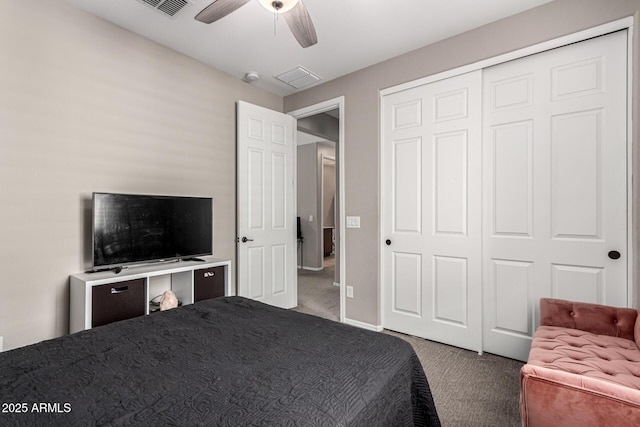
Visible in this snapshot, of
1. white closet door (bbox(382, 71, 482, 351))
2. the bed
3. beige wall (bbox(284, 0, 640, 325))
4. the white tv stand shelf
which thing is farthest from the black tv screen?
white closet door (bbox(382, 71, 482, 351))

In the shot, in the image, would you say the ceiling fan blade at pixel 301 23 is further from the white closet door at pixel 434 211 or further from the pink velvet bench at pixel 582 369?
the pink velvet bench at pixel 582 369

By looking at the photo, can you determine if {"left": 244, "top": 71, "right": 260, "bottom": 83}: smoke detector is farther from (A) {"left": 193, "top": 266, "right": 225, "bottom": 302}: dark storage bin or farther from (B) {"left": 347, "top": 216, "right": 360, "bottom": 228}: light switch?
(A) {"left": 193, "top": 266, "right": 225, "bottom": 302}: dark storage bin

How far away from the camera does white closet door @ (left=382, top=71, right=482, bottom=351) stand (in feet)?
8.73

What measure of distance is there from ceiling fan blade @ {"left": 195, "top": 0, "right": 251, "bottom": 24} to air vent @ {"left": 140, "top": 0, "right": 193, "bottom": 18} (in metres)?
0.48

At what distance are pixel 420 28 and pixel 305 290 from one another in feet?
12.5

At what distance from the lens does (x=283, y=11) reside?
179 centimetres

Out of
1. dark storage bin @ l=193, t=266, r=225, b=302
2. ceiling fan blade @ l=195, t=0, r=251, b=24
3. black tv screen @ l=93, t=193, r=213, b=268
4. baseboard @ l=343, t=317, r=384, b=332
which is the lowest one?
baseboard @ l=343, t=317, r=384, b=332

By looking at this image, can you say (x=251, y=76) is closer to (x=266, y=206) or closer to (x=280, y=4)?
(x=266, y=206)

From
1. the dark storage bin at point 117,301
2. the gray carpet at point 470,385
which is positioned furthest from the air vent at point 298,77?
the gray carpet at point 470,385

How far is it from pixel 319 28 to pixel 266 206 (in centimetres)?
193

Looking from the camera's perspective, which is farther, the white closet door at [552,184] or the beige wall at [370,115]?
the beige wall at [370,115]

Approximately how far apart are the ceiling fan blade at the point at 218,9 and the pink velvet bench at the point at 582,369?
7.59ft

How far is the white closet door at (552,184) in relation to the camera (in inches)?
82.3

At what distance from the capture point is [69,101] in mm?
2291
